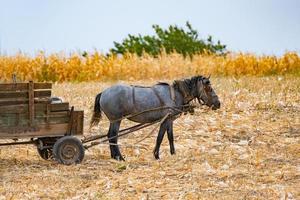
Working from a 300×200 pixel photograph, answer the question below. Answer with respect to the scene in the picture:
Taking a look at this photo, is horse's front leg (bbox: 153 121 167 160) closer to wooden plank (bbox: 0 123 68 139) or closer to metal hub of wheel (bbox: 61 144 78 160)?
metal hub of wheel (bbox: 61 144 78 160)

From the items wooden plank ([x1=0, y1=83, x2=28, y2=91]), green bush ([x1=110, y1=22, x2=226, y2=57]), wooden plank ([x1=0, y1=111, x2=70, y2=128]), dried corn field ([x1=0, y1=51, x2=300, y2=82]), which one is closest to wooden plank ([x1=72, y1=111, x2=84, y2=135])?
wooden plank ([x1=0, y1=111, x2=70, y2=128])

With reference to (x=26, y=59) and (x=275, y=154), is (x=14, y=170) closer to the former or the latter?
(x=275, y=154)

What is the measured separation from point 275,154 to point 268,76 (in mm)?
13848

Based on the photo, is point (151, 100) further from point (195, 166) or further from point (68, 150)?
point (68, 150)

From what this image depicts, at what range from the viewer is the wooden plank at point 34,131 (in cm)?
1035

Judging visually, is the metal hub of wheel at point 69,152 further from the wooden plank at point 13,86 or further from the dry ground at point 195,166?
the wooden plank at point 13,86

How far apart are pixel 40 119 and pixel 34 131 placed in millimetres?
189

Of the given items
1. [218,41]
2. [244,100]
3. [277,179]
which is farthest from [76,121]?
[218,41]

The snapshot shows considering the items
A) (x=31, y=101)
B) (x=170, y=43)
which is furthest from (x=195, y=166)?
(x=170, y=43)

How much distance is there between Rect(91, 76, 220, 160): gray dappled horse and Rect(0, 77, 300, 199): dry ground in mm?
456

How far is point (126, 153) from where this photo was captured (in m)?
12.2

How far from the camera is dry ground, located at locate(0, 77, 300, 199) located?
895 cm

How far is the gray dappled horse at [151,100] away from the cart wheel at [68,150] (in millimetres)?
597

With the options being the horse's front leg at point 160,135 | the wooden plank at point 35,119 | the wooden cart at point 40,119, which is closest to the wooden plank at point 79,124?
the wooden cart at point 40,119
